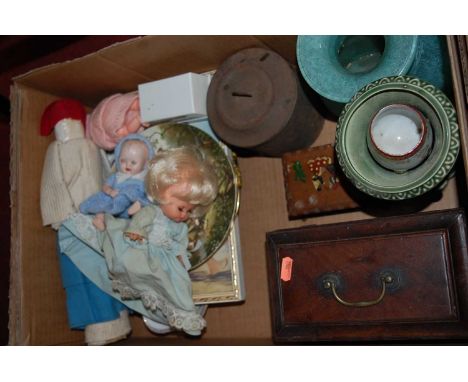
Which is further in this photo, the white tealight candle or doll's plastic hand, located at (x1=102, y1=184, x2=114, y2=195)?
doll's plastic hand, located at (x1=102, y1=184, x2=114, y2=195)

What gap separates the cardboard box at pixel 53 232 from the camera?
1.37 meters

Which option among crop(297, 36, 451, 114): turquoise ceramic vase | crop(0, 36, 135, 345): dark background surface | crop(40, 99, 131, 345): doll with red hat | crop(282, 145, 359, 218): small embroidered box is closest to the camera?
crop(297, 36, 451, 114): turquoise ceramic vase

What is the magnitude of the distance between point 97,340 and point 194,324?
0.92 feet

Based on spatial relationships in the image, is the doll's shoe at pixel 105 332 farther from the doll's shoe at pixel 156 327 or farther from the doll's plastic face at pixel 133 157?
the doll's plastic face at pixel 133 157

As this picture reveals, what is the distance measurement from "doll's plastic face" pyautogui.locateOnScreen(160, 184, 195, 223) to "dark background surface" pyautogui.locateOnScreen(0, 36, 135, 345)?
0.74m

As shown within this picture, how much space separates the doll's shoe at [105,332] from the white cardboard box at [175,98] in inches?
20.9

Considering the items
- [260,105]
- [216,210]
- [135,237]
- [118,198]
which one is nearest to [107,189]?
[118,198]

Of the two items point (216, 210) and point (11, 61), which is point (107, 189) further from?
point (11, 61)

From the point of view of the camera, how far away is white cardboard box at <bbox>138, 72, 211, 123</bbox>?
53.4 inches

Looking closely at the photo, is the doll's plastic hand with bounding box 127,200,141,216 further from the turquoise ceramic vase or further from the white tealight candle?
the white tealight candle

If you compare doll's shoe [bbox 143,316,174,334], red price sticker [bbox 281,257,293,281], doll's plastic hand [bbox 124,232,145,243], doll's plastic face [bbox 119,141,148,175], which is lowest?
doll's shoe [bbox 143,316,174,334]

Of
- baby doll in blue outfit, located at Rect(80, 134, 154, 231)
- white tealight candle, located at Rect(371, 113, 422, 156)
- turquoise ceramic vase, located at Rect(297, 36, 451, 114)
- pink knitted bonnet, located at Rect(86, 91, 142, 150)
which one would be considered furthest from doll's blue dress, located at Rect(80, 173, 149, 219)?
white tealight candle, located at Rect(371, 113, 422, 156)

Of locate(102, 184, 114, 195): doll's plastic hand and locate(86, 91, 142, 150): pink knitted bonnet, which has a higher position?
locate(86, 91, 142, 150): pink knitted bonnet

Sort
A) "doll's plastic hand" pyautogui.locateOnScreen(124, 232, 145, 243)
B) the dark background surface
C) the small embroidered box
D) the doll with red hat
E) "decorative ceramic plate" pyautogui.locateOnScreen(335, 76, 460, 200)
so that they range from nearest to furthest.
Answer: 1. "decorative ceramic plate" pyautogui.locateOnScreen(335, 76, 460, 200)
2. the small embroidered box
3. "doll's plastic hand" pyautogui.locateOnScreen(124, 232, 145, 243)
4. the doll with red hat
5. the dark background surface
